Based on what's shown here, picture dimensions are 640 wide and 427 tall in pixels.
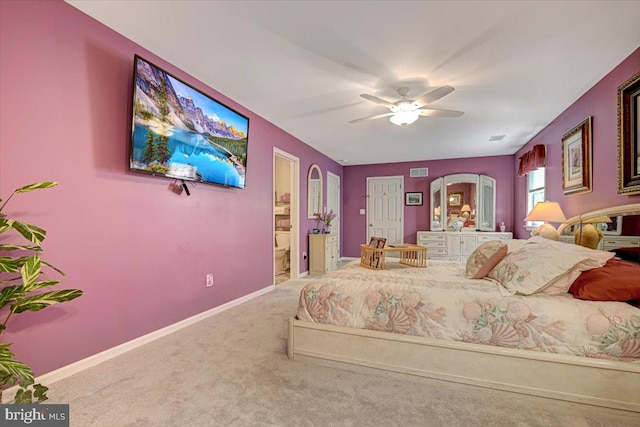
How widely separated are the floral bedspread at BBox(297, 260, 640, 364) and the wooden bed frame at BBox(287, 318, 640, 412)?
0.05 metres

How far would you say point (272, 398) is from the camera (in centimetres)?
173

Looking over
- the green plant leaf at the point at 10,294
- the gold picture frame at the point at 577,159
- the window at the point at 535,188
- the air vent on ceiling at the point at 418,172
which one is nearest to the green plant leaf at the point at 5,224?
the green plant leaf at the point at 10,294

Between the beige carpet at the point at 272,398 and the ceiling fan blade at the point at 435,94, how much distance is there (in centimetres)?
221

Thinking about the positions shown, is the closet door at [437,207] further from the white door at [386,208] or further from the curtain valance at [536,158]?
the curtain valance at [536,158]

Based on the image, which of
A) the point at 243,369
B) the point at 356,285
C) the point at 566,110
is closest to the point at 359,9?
the point at 356,285

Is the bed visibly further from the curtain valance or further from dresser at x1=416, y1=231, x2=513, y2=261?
dresser at x1=416, y1=231, x2=513, y2=261

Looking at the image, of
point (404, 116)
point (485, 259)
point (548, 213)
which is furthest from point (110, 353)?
point (548, 213)

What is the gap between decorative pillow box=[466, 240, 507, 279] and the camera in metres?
2.34

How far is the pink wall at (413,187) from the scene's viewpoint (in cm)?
624

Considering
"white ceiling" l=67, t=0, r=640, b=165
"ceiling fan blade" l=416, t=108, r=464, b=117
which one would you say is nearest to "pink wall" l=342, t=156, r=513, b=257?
"white ceiling" l=67, t=0, r=640, b=165

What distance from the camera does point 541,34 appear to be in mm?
2158

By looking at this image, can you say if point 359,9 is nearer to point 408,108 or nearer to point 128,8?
point 408,108

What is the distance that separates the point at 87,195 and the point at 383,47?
250cm

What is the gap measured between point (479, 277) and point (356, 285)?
1.04 metres
